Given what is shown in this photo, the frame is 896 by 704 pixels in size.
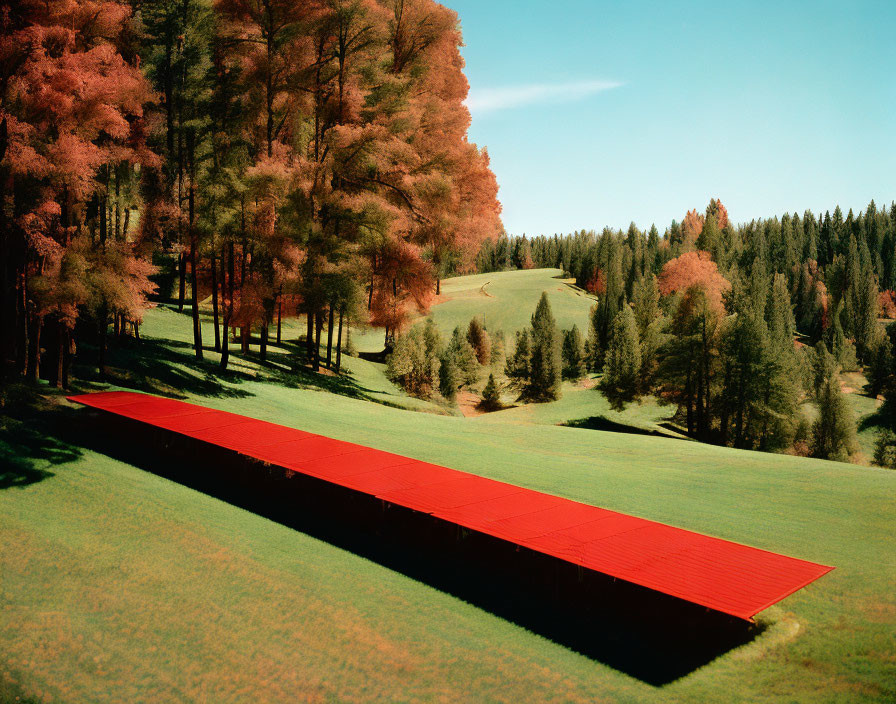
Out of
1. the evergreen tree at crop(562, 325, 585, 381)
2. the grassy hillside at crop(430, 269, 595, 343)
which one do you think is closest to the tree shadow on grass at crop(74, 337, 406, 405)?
the grassy hillside at crop(430, 269, 595, 343)

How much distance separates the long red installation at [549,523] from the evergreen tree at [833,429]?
185ft

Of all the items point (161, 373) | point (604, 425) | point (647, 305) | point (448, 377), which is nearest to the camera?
point (161, 373)

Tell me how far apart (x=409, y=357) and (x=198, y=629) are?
122ft

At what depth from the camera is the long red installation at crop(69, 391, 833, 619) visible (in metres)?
8.70

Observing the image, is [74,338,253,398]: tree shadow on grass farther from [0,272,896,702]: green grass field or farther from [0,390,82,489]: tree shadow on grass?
[0,272,896,702]: green grass field

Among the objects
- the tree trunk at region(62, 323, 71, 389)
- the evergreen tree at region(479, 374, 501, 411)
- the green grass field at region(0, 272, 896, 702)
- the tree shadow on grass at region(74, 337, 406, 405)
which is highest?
the tree trunk at region(62, 323, 71, 389)

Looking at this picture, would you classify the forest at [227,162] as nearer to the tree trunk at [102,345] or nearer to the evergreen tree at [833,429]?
the tree trunk at [102,345]

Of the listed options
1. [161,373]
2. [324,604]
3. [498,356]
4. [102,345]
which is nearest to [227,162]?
[161,373]

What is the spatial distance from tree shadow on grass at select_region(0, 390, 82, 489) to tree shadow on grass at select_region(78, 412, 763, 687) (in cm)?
139

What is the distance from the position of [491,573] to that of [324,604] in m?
2.66

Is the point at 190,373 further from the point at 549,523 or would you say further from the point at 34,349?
the point at 549,523

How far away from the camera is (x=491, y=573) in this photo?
10.2 metres

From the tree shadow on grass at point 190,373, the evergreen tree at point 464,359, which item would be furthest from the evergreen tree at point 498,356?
the tree shadow on grass at point 190,373

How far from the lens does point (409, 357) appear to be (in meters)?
45.5
